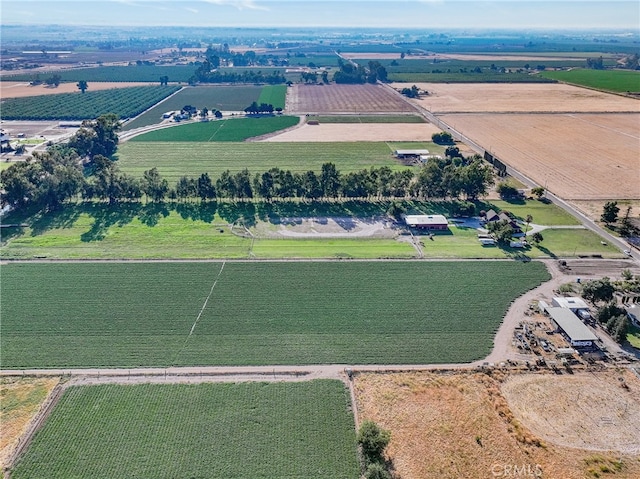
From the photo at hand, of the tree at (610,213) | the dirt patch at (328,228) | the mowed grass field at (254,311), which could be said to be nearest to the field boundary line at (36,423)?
the mowed grass field at (254,311)

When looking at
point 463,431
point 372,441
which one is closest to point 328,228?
point 463,431

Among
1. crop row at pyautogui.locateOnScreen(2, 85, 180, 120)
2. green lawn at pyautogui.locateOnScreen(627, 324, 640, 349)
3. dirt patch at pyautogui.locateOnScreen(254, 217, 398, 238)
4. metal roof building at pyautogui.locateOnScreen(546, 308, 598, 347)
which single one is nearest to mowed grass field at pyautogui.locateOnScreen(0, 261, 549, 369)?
metal roof building at pyautogui.locateOnScreen(546, 308, 598, 347)

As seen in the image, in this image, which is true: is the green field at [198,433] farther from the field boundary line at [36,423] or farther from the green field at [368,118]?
the green field at [368,118]

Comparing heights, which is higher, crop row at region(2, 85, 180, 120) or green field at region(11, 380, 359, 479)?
crop row at region(2, 85, 180, 120)

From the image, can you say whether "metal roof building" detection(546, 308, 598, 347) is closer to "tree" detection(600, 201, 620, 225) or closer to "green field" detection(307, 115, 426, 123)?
"tree" detection(600, 201, 620, 225)

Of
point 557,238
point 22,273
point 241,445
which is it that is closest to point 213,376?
point 241,445

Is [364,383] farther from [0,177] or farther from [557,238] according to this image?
[0,177]

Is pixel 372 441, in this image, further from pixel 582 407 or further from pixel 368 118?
pixel 368 118
